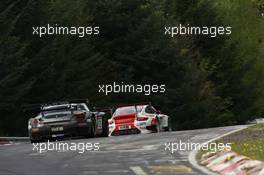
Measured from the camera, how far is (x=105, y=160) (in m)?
15.2

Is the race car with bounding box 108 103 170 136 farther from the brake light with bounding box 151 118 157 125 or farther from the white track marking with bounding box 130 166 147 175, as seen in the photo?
the white track marking with bounding box 130 166 147 175

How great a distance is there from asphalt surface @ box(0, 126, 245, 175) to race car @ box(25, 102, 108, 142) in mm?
5164

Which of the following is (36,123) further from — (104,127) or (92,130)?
(104,127)

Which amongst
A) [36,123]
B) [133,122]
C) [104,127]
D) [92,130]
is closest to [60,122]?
[36,123]

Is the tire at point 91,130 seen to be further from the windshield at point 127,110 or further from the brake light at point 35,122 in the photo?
the windshield at point 127,110

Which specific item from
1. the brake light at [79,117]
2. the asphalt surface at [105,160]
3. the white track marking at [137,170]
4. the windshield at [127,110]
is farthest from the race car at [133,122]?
the white track marking at [137,170]

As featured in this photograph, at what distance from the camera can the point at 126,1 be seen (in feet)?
180

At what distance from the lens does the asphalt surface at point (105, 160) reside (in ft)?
43.4

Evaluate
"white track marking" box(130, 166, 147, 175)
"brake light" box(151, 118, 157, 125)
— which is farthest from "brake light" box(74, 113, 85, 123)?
"white track marking" box(130, 166, 147, 175)

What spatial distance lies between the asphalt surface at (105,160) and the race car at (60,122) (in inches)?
203

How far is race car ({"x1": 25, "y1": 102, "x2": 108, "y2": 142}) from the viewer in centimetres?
2509

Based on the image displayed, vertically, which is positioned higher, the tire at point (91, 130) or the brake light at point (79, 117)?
the brake light at point (79, 117)

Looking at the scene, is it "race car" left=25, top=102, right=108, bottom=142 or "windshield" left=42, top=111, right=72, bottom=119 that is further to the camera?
"windshield" left=42, top=111, right=72, bottom=119

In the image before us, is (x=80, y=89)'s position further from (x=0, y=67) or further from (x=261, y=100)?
(x=261, y=100)
